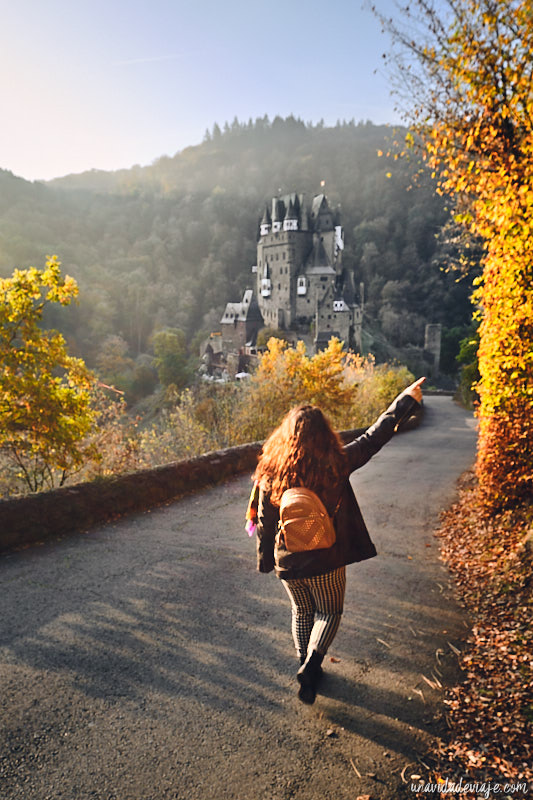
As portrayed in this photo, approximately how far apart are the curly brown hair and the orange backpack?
0.11 m

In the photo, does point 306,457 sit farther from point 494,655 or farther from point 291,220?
point 291,220

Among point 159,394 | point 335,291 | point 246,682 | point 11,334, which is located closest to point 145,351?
point 159,394

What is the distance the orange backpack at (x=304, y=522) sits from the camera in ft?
8.86

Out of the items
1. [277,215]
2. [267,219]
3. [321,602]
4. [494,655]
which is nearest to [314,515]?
[321,602]

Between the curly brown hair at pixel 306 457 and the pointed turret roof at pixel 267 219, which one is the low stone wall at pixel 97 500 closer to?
the curly brown hair at pixel 306 457

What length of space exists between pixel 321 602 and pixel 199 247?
4548 inches

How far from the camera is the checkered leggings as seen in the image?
3029mm

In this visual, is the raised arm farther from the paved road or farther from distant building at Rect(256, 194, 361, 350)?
distant building at Rect(256, 194, 361, 350)

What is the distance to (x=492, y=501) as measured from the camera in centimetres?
612

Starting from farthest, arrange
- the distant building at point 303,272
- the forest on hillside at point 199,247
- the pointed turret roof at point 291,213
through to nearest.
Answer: the forest on hillside at point 199,247 → the pointed turret roof at point 291,213 → the distant building at point 303,272

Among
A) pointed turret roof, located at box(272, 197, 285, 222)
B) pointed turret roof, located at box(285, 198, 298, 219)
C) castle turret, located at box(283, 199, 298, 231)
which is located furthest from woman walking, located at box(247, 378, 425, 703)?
pointed turret roof, located at box(272, 197, 285, 222)

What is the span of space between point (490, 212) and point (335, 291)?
62.5 metres

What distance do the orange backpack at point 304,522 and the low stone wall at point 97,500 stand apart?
13.6 feet

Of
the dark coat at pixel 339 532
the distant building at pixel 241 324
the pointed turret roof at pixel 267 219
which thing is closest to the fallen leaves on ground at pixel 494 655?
the dark coat at pixel 339 532
